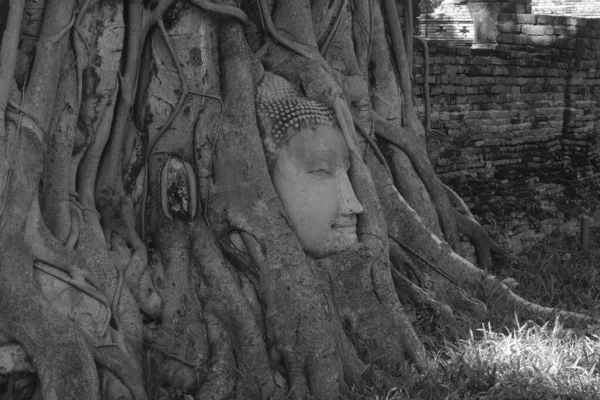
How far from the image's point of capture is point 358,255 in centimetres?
425

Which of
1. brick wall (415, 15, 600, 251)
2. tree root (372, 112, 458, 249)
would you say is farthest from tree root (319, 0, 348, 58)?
brick wall (415, 15, 600, 251)

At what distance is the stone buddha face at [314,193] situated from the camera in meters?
4.17

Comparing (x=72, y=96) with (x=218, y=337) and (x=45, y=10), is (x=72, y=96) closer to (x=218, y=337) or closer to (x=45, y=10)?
(x=45, y=10)

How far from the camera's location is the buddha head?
417cm

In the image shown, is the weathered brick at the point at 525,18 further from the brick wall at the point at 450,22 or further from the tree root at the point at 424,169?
the brick wall at the point at 450,22

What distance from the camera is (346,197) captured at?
4254mm

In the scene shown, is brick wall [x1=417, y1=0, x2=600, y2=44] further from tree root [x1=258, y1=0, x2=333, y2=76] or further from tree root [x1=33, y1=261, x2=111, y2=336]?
tree root [x1=33, y1=261, x2=111, y2=336]

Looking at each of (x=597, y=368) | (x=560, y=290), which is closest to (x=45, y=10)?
(x=597, y=368)

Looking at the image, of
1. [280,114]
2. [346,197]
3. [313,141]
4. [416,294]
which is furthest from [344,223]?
[416,294]

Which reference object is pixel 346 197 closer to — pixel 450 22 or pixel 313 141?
pixel 313 141

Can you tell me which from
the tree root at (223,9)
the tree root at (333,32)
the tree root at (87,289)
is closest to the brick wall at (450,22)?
the tree root at (333,32)

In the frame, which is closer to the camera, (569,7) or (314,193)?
(314,193)

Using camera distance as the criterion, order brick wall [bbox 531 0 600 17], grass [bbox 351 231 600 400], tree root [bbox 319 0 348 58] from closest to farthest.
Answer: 1. grass [bbox 351 231 600 400]
2. tree root [bbox 319 0 348 58]
3. brick wall [bbox 531 0 600 17]

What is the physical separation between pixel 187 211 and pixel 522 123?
4.41m
